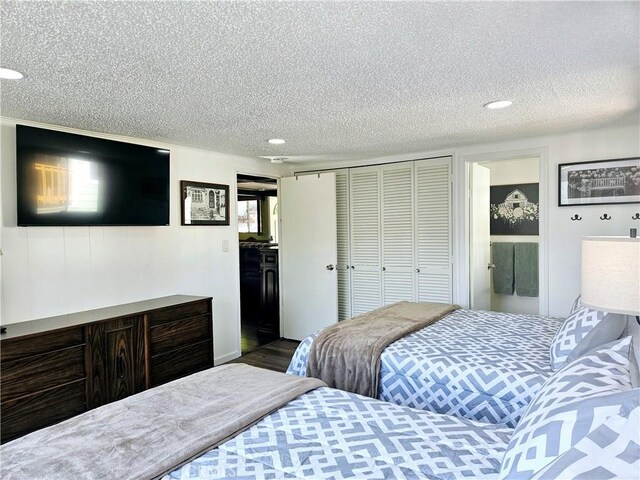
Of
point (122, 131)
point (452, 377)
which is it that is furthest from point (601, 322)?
point (122, 131)

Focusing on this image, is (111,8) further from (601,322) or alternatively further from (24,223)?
(601,322)

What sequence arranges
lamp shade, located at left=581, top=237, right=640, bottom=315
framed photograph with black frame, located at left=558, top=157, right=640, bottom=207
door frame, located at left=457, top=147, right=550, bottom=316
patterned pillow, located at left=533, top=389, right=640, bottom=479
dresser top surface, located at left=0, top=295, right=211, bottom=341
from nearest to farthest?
patterned pillow, located at left=533, top=389, right=640, bottom=479
lamp shade, located at left=581, top=237, right=640, bottom=315
dresser top surface, located at left=0, top=295, right=211, bottom=341
framed photograph with black frame, located at left=558, top=157, right=640, bottom=207
door frame, located at left=457, top=147, right=550, bottom=316

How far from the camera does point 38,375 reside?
2.47 meters

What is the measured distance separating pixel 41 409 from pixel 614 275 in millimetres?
3071

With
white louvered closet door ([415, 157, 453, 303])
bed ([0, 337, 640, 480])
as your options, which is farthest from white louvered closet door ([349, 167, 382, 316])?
bed ([0, 337, 640, 480])

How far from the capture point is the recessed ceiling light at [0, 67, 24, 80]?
195cm

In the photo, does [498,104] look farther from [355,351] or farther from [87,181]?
[87,181]

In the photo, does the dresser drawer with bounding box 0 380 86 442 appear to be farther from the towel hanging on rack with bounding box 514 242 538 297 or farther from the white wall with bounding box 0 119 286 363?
the towel hanging on rack with bounding box 514 242 538 297

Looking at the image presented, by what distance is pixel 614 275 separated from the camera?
1502mm

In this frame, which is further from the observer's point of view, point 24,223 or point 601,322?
point 24,223

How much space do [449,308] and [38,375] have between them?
9.65 feet

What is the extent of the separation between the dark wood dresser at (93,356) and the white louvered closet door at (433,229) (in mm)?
2248

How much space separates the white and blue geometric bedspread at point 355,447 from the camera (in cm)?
118

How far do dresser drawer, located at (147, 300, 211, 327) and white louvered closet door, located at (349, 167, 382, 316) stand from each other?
1846 millimetres
